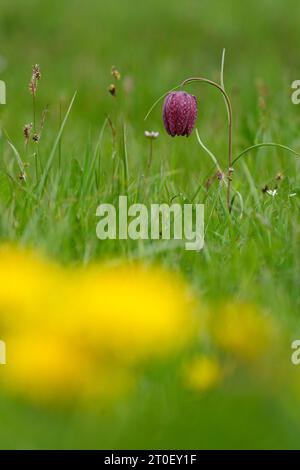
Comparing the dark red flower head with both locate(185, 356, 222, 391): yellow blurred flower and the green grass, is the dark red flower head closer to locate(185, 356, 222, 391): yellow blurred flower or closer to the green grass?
the green grass

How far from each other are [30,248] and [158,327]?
638 mm

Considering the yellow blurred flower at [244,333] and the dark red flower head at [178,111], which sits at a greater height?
the dark red flower head at [178,111]

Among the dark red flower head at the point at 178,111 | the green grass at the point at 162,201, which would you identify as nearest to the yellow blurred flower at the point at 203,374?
the green grass at the point at 162,201

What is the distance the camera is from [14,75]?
7.58m

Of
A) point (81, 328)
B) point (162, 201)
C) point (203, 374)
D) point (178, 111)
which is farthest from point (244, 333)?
point (178, 111)

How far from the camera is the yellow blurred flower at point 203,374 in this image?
1995 mm

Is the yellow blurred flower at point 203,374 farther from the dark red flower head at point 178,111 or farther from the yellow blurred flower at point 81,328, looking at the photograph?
the dark red flower head at point 178,111

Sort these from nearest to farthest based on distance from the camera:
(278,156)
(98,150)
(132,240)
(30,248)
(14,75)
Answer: (30,248) → (132,240) → (98,150) → (278,156) → (14,75)


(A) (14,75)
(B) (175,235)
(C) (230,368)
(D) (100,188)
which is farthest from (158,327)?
(A) (14,75)

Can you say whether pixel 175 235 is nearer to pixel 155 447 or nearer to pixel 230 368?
pixel 230 368

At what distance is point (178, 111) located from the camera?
11.0 feet

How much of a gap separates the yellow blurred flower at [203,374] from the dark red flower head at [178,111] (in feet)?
4.68

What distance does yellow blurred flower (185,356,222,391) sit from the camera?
78.5 inches

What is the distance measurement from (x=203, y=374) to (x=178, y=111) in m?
1.51
